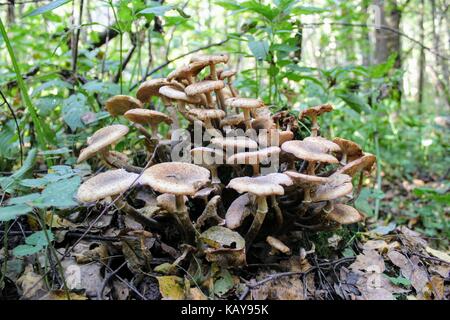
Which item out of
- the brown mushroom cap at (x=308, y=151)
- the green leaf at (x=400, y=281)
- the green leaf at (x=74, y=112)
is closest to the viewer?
the brown mushroom cap at (x=308, y=151)

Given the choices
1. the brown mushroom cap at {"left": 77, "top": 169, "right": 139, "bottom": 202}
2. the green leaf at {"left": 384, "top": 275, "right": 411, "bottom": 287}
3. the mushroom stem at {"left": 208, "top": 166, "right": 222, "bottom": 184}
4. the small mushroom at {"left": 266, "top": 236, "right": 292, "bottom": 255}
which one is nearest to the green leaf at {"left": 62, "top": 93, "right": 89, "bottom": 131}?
the brown mushroom cap at {"left": 77, "top": 169, "right": 139, "bottom": 202}

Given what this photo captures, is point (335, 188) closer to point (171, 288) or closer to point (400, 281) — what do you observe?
point (400, 281)

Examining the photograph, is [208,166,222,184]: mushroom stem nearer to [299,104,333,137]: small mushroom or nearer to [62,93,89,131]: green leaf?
[299,104,333,137]: small mushroom

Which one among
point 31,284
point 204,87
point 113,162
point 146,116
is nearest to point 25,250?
point 31,284

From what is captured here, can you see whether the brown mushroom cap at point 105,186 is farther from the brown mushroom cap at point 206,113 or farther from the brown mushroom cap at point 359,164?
the brown mushroom cap at point 359,164

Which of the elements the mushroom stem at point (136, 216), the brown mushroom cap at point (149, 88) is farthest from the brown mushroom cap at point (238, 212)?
the brown mushroom cap at point (149, 88)
